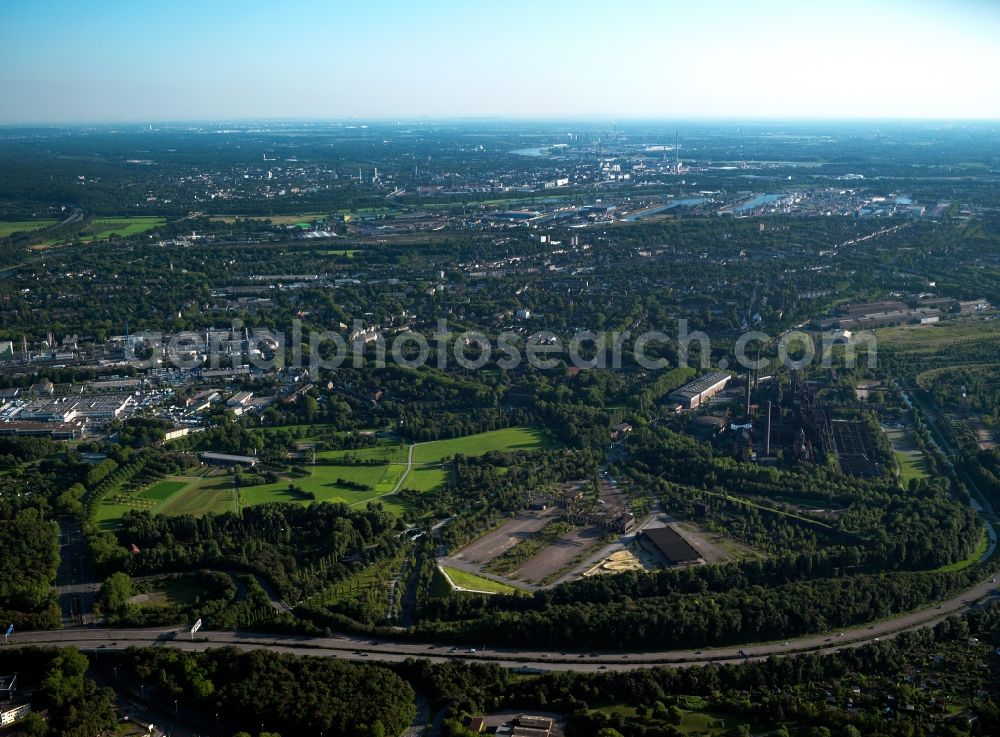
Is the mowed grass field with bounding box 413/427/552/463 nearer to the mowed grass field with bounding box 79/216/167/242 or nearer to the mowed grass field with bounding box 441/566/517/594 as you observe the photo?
the mowed grass field with bounding box 441/566/517/594

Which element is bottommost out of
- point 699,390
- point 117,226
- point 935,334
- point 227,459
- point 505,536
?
point 505,536

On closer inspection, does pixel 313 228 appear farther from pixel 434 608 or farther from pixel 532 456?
pixel 434 608

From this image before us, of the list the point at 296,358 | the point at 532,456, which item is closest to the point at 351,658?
the point at 532,456

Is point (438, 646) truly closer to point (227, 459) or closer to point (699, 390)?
point (227, 459)

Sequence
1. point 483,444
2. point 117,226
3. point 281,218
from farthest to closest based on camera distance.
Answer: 1. point 281,218
2. point 117,226
3. point 483,444

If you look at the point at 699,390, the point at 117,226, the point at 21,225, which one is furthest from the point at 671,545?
the point at 21,225

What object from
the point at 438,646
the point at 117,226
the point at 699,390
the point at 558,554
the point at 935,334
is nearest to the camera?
the point at 438,646
